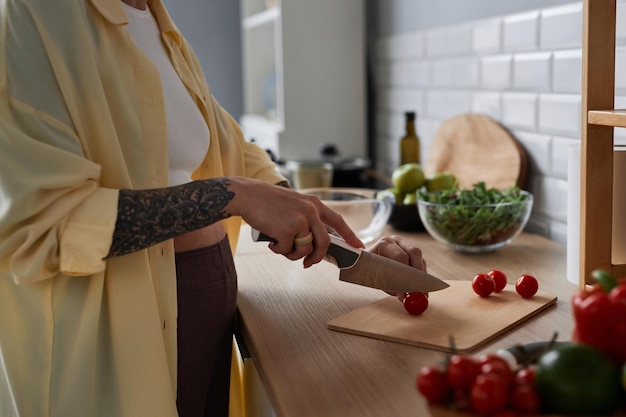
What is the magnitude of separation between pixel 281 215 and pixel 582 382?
0.52 meters

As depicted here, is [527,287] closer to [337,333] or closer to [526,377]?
[337,333]

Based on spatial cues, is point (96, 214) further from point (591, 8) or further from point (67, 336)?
point (591, 8)

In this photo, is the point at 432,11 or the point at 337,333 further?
Result: the point at 432,11

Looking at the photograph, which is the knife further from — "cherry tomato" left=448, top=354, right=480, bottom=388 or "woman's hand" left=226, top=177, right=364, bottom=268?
"cherry tomato" left=448, top=354, right=480, bottom=388

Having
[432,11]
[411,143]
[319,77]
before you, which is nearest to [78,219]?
[411,143]

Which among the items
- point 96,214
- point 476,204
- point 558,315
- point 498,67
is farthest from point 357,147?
point 96,214

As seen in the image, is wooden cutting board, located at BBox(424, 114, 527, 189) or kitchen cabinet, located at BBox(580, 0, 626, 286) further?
wooden cutting board, located at BBox(424, 114, 527, 189)

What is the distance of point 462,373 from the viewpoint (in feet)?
2.24

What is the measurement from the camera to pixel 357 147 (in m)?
2.98

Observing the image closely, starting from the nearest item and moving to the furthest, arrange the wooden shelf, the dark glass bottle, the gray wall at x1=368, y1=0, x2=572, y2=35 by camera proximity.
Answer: the wooden shelf, the gray wall at x1=368, y1=0, x2=572, y2=35, the dark glass bottle

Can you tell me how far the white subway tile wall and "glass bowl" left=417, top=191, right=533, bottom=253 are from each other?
0.51ft

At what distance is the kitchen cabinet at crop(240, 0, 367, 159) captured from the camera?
2852 mm

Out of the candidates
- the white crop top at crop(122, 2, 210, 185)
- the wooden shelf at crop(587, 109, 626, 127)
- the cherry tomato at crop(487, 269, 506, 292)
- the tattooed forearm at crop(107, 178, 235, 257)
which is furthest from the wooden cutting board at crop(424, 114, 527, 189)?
the tattooed forearm at crop(107, 178, 235, 257)

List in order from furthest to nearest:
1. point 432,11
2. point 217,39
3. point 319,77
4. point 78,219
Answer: point 217,39 → point 319,77 → point 432,11 → point 78,219
